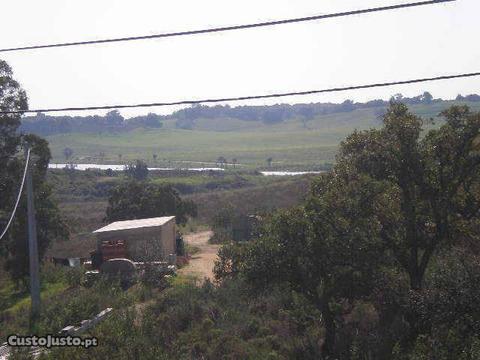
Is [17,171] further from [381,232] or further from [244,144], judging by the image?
[244,144]

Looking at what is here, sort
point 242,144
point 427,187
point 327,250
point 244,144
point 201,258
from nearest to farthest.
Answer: point 327,250 < point 427,187 < point 201,258 < point 244,144 < point 242,144

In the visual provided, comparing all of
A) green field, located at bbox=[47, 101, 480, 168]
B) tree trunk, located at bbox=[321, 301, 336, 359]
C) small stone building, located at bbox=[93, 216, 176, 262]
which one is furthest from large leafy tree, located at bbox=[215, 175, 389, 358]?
green field, located at bbox=[47, 101, 480, 168]

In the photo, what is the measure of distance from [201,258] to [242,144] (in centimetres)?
14577

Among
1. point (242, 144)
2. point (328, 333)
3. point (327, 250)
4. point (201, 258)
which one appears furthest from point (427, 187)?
point (242, 144)

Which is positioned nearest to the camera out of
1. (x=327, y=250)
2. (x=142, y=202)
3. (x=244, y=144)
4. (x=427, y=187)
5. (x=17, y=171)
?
(x=327, y=250)

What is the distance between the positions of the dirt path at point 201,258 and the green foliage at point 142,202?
2.28 meters

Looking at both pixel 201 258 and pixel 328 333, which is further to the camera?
pixel 201 258

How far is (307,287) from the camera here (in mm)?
13727

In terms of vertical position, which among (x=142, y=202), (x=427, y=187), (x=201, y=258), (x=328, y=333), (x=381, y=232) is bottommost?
(x=201, y=258)

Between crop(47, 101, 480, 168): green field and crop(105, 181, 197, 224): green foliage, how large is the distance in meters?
78.5

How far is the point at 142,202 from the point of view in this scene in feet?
124

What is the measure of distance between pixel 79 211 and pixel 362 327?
54205 mm

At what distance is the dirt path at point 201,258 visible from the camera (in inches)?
991

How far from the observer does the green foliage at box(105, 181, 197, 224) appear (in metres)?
37.6
